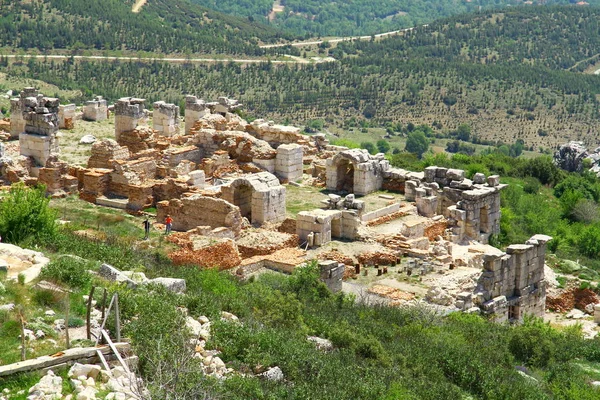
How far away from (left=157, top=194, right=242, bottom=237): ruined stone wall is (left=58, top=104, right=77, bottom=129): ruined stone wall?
39.0ft

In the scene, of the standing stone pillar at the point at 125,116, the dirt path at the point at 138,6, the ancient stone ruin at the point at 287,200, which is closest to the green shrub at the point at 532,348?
the ancient stone ruin at the point at 287,200

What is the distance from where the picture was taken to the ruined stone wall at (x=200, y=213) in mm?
37375

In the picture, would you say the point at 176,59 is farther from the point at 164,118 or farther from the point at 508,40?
the point at 164,118

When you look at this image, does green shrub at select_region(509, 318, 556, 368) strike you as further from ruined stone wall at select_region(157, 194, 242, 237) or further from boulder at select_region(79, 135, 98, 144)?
boulder at select_region(79, 135, 98, 144)

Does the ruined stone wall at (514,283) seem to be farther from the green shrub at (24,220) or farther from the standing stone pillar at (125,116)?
the standing stone pillar at (125,116)

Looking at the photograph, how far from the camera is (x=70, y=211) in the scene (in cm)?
3900

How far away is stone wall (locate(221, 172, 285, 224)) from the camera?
128ft

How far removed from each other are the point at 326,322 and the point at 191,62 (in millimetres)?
87718

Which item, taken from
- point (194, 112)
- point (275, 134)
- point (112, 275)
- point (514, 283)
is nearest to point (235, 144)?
point (275, 134)

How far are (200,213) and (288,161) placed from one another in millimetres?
7473

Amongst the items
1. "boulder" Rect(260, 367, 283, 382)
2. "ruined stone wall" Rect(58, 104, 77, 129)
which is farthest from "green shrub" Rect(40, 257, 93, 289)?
"ruined stone wall" Rect(58, 104, 77, 129)

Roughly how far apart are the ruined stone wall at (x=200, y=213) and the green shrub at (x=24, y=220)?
6.92 meters

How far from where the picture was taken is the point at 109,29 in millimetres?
112500

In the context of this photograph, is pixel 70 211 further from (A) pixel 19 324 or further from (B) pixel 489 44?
(B) pixel 489 44
